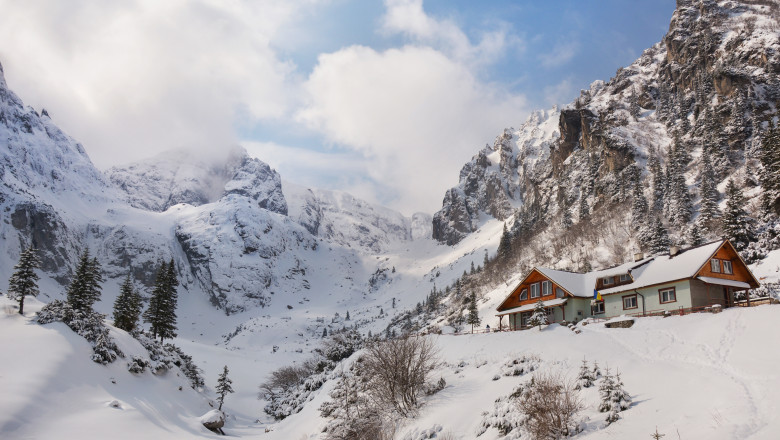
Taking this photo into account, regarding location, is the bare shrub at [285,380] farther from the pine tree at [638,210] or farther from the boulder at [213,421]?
the pine tree at [638,210]

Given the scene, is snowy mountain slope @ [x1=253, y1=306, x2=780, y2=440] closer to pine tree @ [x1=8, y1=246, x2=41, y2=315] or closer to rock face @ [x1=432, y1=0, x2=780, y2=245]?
pine tree @ [x1=8, y1=246, x2=41, y2=315]

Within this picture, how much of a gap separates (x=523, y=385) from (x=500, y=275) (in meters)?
91.5

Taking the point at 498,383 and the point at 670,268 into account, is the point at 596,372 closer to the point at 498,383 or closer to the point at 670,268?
the point at 498,383

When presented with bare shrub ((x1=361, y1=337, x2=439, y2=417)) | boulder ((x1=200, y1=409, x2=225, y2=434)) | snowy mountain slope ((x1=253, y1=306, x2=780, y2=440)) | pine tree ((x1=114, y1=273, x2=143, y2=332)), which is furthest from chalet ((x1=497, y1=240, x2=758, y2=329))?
pine tree ((x1=114, y1=273, x2=143, y2=332))

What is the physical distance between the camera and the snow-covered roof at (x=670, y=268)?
3544 centimetres

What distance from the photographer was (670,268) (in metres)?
37.5

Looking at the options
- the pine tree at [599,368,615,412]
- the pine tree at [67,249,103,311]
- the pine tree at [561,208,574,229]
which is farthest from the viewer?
the pine tree at [561,208,574,229]

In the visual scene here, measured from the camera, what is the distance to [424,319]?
379ft

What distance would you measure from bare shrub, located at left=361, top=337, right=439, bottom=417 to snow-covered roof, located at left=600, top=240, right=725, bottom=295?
21.0 m

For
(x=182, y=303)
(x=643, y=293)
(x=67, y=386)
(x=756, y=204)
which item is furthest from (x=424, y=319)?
(x=182, y=303)

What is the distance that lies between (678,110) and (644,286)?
10827 cm

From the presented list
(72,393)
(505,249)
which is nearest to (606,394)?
(72,393)

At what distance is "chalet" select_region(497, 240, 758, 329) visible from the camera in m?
35.1

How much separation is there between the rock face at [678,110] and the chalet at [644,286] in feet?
178
